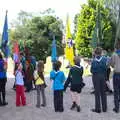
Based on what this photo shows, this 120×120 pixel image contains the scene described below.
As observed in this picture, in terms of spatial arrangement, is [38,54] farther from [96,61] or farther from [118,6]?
[96,61]

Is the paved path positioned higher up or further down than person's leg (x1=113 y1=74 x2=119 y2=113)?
further down

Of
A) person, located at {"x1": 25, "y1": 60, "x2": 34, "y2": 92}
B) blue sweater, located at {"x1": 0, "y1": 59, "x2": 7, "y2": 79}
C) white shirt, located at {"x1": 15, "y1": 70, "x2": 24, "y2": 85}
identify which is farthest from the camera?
person, located at {"x1": 25, "y1": 60, "x2": 34, "y2": 92}

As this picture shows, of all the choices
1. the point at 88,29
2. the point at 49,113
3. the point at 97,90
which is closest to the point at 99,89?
the point at 97,90

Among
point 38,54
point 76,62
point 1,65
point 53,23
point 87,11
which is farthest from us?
point 87,11

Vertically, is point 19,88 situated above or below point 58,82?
below

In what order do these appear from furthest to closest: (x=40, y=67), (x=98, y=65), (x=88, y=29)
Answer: (x=88, y=29)
(x=40, y=67)
(x=98, y=65)

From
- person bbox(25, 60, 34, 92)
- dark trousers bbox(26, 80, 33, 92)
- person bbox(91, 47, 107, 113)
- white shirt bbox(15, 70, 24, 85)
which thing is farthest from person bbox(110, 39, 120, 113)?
dark trousers bbox(26, 80, 33, 92)

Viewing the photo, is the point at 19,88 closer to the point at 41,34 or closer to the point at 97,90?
the point at 97,90

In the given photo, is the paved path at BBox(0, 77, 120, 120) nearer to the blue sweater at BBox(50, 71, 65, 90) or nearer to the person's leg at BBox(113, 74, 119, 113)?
the person's leg at BBox(113, 74, 119, 113)

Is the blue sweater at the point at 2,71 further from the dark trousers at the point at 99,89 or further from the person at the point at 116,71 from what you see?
the person at the point at 116,71

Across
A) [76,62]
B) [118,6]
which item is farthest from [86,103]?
[118,6]

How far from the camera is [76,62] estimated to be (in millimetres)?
13703

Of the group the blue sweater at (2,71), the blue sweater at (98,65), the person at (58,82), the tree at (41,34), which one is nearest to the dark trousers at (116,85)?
the blue sweater at (98,65)

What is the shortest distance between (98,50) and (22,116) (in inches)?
109
